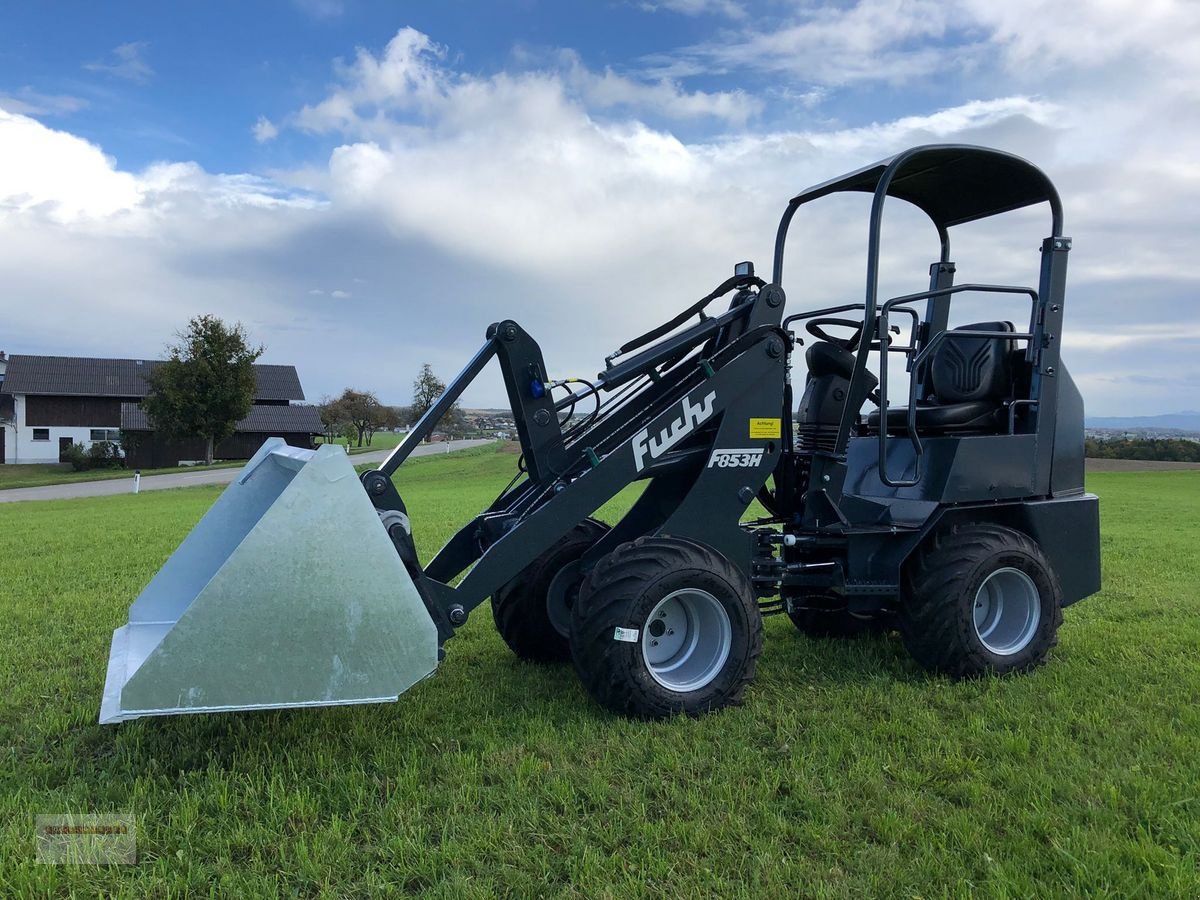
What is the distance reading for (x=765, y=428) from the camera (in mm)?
5289

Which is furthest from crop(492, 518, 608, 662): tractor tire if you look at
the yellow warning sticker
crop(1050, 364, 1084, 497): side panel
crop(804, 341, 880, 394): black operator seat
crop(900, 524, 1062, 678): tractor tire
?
crop(1050, 364, 1084, 497): side panel

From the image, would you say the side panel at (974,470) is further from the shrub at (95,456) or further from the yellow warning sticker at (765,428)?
the shrub at (95,456)

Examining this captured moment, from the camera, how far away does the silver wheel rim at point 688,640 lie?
15.5 ft

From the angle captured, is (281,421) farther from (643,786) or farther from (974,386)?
(643,786)

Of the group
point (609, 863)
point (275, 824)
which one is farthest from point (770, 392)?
point (275, 824)

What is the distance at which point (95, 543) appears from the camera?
12023mm

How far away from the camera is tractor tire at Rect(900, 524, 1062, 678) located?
525 cm

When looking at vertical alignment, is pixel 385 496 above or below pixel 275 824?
above

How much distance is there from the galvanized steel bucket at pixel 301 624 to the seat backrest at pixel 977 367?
12.8 ft

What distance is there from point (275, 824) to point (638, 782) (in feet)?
4.84

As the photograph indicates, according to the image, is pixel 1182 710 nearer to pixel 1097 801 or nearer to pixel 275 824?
pixel 1097 801
